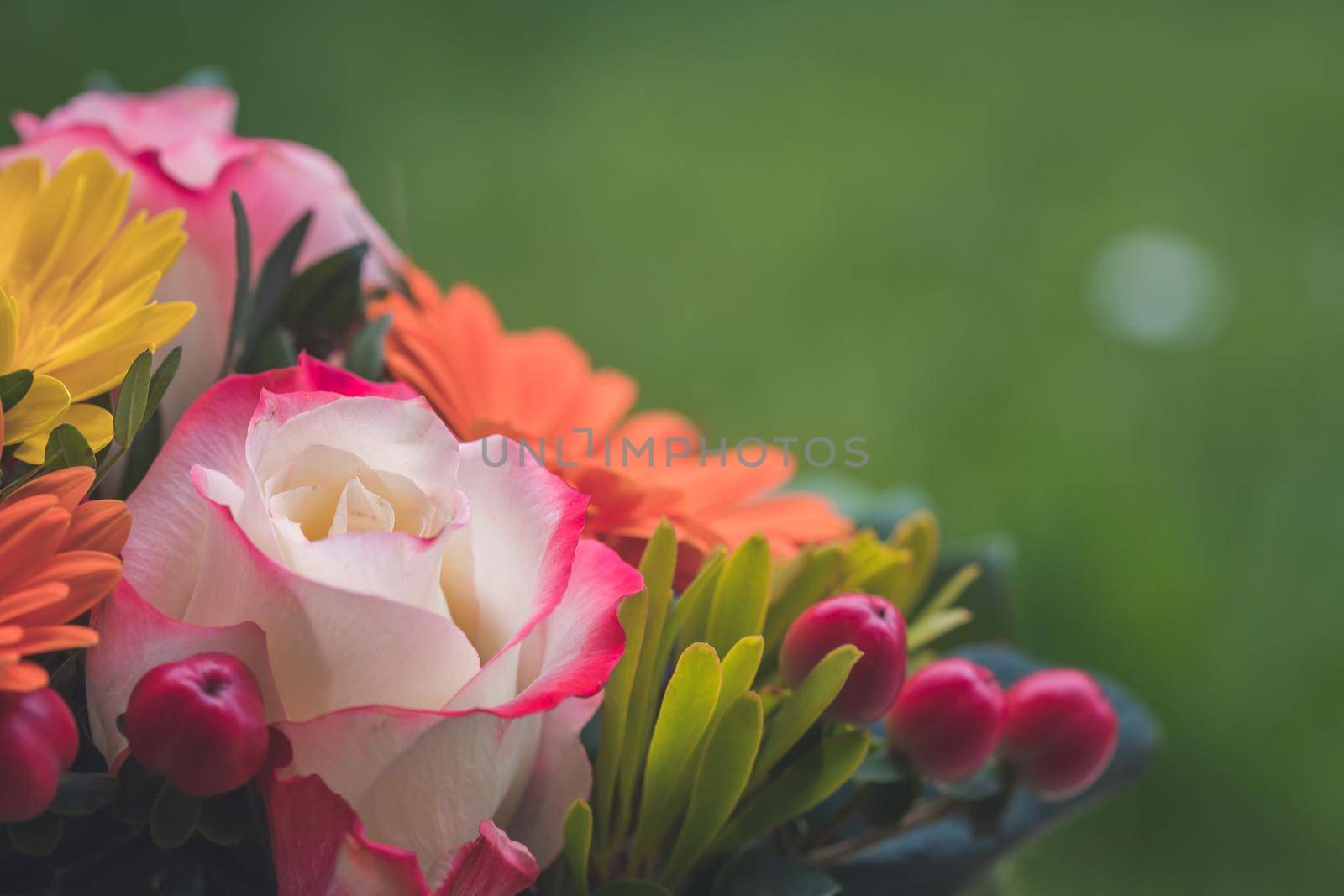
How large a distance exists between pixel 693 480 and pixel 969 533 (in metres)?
0.82

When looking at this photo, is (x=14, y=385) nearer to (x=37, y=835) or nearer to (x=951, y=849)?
(x=37, y=835)

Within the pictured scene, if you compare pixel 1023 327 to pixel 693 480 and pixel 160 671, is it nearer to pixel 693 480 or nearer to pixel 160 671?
pixel 693 480

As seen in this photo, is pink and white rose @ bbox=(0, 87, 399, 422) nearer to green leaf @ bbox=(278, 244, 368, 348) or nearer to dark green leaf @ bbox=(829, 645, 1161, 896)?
green leaf @ bbox=(278, 244, 368, 348)

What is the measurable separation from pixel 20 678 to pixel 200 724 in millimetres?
25

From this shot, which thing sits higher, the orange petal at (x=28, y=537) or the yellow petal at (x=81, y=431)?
the yellow petal at (x=81, y=431)

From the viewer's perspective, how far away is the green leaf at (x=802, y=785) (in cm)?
25

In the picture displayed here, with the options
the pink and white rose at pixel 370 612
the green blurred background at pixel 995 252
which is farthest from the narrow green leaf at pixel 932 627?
the green blurred background at pixel 995 252

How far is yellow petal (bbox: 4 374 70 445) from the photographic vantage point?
0.70 ft

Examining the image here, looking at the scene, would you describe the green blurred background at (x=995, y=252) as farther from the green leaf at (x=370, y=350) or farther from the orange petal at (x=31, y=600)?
the orange petal at (x=31, y=600)

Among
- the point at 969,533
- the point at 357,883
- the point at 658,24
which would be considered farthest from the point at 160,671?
the point at 658,24

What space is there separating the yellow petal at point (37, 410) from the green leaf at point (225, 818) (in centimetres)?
7

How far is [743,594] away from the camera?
26 centimetres

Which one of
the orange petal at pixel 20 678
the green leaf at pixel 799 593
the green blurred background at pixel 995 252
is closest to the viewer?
the orange petal at pixel 20 678

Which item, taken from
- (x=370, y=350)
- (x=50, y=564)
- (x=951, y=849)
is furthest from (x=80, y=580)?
(x=951, y=849)
